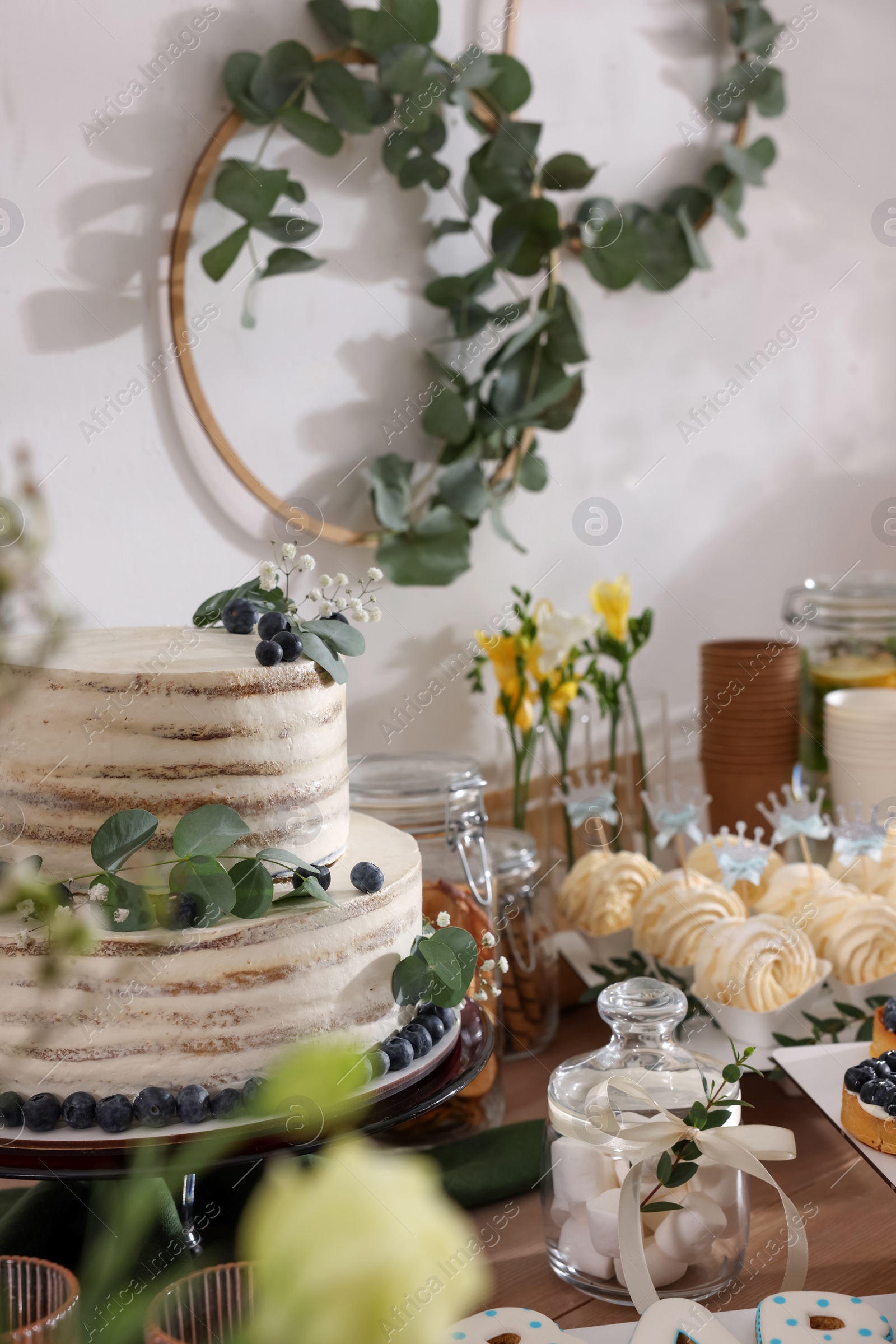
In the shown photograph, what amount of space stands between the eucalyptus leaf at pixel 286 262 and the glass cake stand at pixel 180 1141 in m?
0.67

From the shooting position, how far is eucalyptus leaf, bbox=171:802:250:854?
0.53 meters

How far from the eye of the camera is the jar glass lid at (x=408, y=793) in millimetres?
834

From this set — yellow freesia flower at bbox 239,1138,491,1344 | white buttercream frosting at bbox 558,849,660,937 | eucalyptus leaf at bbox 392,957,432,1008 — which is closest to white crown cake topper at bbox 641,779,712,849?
white buttercream frosting at bbox 558,849,660,937

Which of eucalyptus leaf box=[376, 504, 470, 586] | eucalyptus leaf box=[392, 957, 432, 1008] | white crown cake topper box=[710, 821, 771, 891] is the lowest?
white crown cake topper box=[710, 821, 771, 891]

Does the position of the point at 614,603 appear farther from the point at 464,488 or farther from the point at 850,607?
the point at 850,607

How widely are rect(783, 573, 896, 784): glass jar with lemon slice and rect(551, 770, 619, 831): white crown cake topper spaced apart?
0.99ft

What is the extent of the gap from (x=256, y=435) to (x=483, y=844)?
42 centimetres

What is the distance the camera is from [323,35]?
1.01m

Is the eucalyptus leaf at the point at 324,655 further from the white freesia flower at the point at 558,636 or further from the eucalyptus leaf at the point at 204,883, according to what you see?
the white freesia flower at the point at 558,636

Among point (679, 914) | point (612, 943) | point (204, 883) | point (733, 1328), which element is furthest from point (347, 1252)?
point (612, 943)

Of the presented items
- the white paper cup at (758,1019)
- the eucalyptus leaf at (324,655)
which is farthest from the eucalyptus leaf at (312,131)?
the white paper cup at (758,1019)

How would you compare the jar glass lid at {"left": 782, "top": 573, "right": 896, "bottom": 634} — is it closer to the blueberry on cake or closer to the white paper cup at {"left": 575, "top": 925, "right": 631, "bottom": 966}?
the white paper cup at {"left": 575, "top": 925, "right": 631, "bottom": 966}

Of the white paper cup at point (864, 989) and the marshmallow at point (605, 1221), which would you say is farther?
the white paper cup at point (864, 989)

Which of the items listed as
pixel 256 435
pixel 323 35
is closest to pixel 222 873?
pixel 256 435
